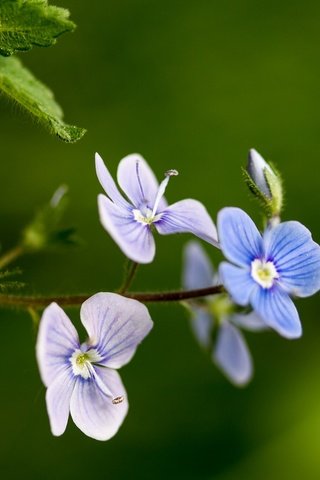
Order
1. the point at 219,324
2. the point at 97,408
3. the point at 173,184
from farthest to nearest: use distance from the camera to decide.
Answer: the point at 173,184
the point at 219,324
the point at 97,408

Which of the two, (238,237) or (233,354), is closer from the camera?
(238,237)

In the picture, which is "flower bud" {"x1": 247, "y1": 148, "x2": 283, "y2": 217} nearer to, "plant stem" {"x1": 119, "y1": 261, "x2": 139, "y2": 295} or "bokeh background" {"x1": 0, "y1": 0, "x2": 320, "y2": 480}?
"plant stem" {"x1": 119, "y1": 261, "x2": 139, "y2": 295}

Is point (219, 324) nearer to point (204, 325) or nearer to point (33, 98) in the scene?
point (204, 325)

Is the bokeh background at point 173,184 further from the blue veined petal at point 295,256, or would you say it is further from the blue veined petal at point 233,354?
the blue veined petal at point 295,256

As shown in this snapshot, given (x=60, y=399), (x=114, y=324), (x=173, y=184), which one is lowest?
(x=60, y=399)

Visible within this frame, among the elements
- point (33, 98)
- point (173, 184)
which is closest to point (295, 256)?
point (33, 98)

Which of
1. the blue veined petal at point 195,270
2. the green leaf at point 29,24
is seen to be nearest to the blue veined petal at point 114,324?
the green leaf at point 29,24
